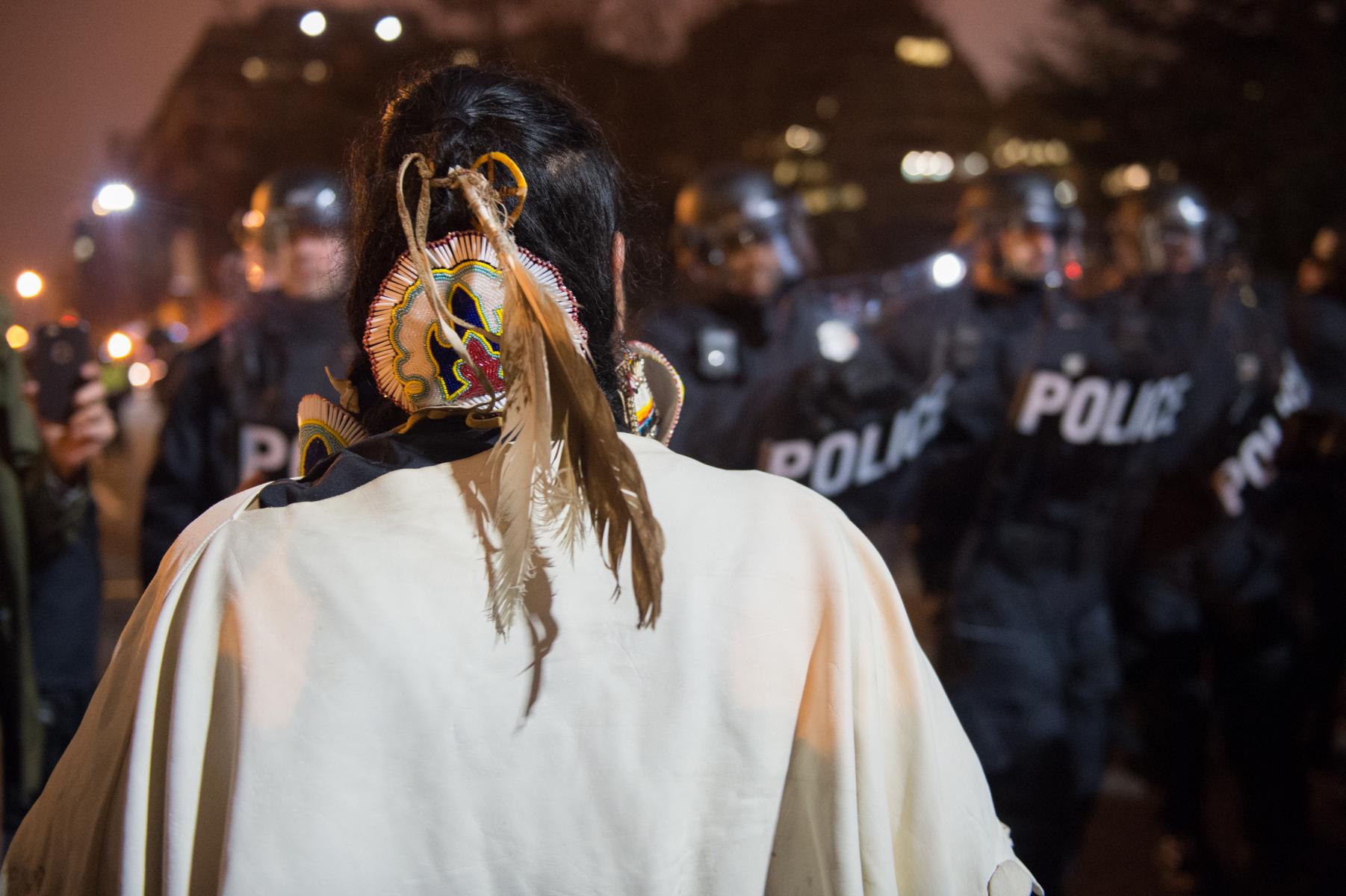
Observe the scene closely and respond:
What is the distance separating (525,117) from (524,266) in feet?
0.64

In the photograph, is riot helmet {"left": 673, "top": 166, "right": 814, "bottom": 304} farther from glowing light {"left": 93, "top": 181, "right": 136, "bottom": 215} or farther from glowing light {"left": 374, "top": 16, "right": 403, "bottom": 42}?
glowing light {"left": 93, "top": 181, "right": 136, "bottom": 215}

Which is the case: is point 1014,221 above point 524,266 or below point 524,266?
below

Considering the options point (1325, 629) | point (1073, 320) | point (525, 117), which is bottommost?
point (1325, 629)

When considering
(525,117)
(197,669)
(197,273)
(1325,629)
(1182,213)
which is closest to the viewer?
(197,669)

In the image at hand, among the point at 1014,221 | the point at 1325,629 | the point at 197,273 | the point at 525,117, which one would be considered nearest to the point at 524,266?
the point at 525,117

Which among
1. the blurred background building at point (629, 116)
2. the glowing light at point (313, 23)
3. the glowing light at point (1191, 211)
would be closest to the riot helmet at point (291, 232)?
the blurred background building at point (629, 116)

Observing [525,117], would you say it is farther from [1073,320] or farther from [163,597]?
[1073,320]

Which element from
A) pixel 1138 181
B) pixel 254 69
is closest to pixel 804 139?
pixel 1138 181

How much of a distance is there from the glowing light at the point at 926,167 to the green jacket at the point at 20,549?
548 inches

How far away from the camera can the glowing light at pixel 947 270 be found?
4375mm

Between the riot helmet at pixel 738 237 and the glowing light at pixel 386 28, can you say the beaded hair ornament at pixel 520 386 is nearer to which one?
the riot helmet at pixel 738 237

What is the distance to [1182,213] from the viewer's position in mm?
5090

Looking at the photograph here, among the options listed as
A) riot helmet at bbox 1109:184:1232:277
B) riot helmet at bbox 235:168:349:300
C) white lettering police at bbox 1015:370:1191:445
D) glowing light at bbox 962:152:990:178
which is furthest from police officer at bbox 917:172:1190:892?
glowing light at bbox 962:152:990:178

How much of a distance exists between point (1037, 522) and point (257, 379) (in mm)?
2520
